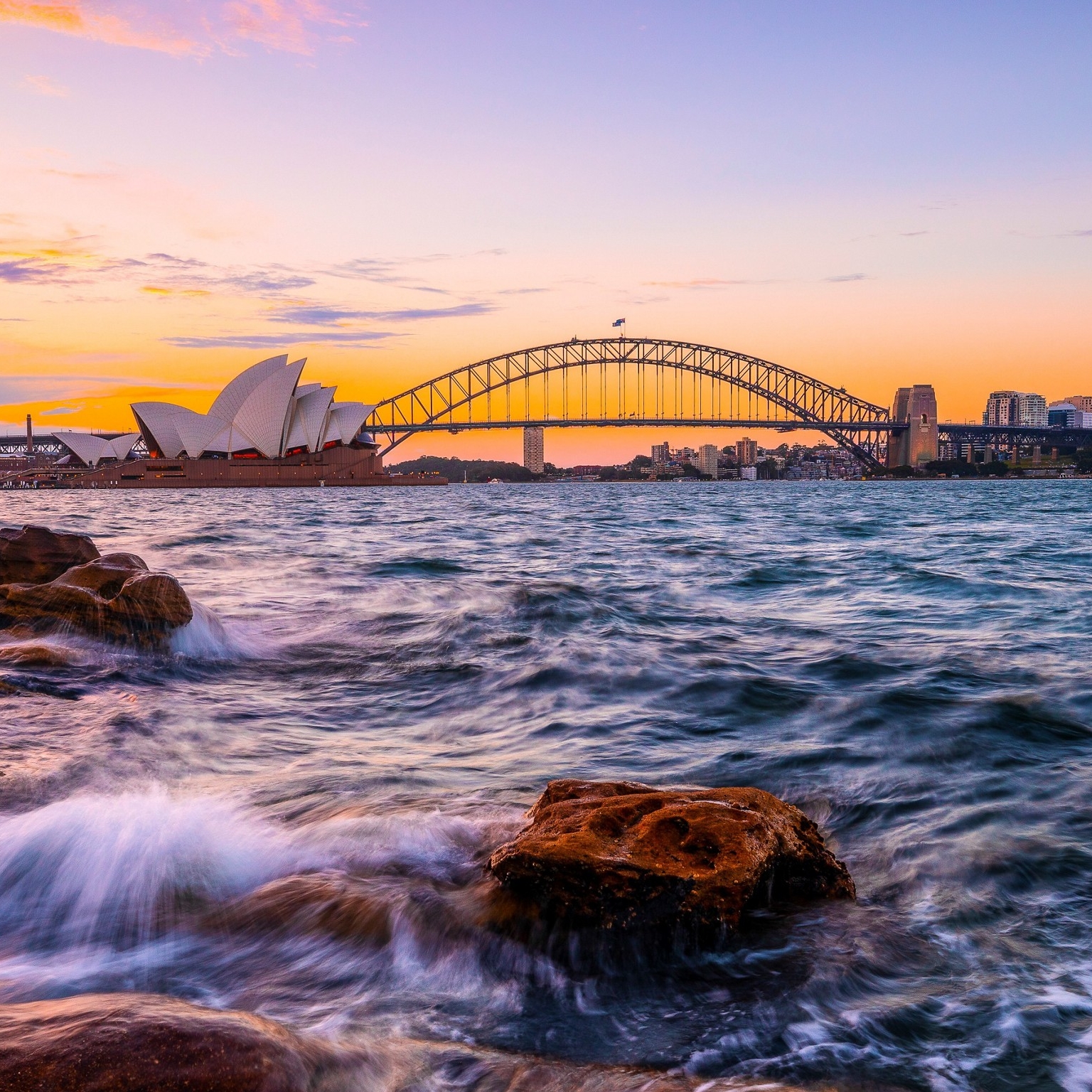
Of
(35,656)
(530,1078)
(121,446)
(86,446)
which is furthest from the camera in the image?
(121,446)

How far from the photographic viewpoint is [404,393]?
3735 inches

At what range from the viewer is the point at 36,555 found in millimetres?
8070

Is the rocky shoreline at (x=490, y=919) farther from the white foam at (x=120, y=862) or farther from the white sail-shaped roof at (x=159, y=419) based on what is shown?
the white sail-shaped roof at (x=159, y=419)

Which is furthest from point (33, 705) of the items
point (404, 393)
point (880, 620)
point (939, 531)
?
point (404, 393)

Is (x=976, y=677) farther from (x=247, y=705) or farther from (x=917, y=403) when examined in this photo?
(x=917, y=403)

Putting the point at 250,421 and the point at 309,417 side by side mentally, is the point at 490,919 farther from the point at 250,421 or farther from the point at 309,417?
the point at 309,417

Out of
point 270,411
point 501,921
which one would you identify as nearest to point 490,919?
point 501,921

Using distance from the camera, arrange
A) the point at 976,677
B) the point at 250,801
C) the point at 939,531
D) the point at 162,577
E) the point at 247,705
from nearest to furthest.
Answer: the point at 250,801, the point at 247,705, the point at 976,677, the point at 162,577, the point at 939,531

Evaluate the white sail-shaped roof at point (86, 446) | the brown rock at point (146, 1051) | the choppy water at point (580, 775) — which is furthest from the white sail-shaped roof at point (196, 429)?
the brown rock at point (146, 1051)

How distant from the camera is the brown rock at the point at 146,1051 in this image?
1.67 m

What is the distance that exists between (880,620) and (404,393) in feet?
293

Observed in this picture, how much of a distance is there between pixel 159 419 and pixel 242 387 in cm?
947

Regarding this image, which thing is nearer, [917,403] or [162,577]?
[162,577]

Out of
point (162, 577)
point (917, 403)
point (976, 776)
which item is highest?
point (917, 403)
